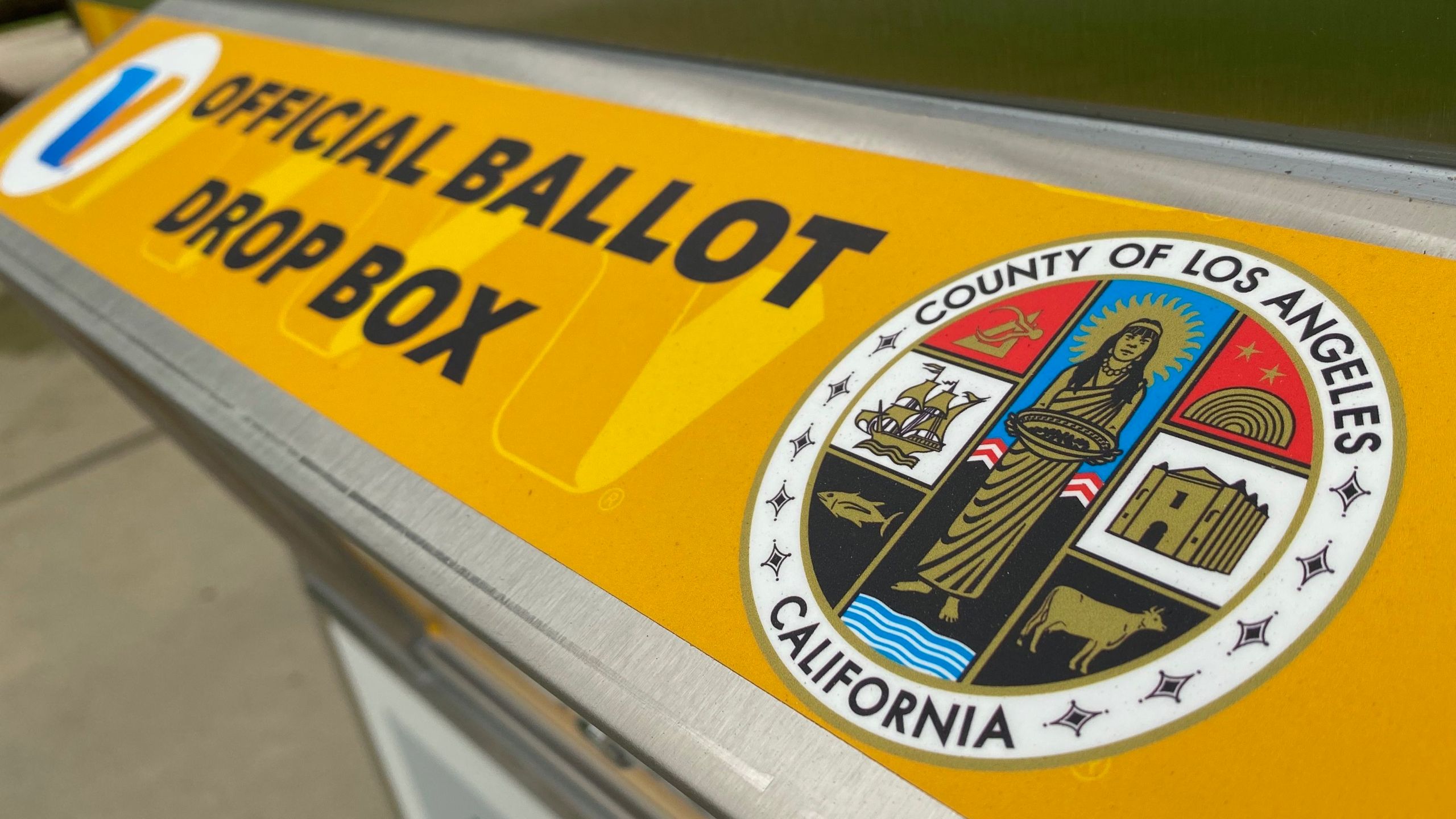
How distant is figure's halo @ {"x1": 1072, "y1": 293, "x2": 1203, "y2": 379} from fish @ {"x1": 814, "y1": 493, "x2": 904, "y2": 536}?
4.9 inches

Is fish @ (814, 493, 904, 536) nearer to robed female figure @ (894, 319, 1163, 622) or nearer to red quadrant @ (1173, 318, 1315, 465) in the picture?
robed female figure @ (894, 319, 1163, 622)

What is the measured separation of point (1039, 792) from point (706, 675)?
0.51 ft

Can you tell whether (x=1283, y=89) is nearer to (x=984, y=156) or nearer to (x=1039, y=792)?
(x=984, y=156)

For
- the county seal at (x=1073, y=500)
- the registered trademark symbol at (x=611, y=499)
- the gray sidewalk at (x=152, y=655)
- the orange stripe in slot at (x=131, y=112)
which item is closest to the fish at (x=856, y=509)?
the county seal at (x=1073, y=500)

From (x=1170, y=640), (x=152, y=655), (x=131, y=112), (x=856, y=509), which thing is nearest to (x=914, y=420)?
(x=856, y=509)

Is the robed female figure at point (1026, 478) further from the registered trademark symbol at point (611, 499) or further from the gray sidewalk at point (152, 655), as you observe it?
the gray sidewalk at point (152, 655)

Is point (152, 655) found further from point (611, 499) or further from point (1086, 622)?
point (1086, 622)

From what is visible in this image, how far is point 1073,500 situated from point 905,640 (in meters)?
0.10

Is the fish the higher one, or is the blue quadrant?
the blue quadrant

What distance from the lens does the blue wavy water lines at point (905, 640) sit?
434 mm

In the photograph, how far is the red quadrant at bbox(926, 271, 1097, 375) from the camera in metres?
0.52

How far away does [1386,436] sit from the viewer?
1.40 ft

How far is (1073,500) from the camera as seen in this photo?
1.52ft

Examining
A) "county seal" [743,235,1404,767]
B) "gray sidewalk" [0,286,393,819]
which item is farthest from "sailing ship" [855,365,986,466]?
"gray sidewalk" [0,286,393,819]
